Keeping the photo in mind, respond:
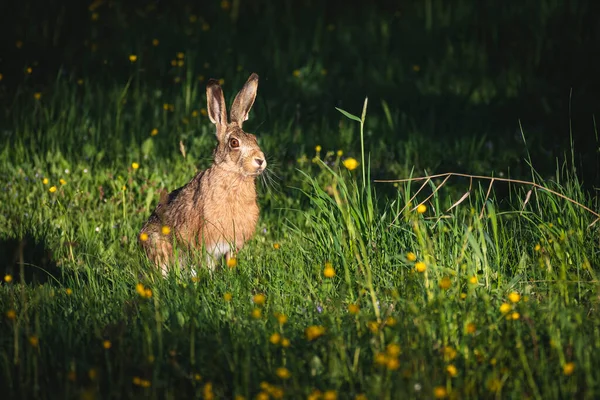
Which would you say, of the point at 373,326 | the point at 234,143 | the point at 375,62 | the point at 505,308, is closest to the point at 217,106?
the point at 234,143

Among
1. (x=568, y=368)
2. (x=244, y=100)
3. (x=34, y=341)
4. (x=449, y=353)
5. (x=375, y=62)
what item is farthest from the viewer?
(x=375, y=62)

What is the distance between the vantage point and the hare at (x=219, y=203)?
18.8 ft

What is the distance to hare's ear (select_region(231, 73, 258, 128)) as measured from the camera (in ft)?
19.6

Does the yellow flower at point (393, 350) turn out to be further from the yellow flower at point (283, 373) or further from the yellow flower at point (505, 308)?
the yellow flower at point (505, 308)

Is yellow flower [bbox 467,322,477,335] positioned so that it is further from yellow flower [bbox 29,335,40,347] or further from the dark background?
the dark background

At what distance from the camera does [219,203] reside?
5.83 meters

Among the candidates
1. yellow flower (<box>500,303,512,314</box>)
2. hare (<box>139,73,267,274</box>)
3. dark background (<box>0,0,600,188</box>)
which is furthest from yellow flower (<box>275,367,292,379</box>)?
dark background (<box>0,0,600,188</box>)

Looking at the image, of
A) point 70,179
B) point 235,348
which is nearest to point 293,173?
point 70,179

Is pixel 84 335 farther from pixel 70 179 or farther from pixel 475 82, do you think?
pixel 475 82

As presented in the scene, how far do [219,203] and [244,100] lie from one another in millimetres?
752

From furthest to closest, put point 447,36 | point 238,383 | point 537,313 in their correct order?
point 447,36 < point 537,313 < point 238,383

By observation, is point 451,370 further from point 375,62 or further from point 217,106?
point 375,62

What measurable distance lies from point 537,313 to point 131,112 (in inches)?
213

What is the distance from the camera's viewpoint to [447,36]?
34.1ft
